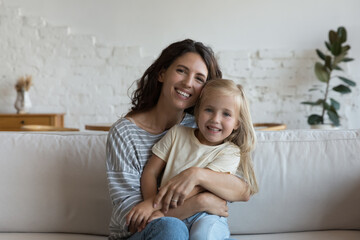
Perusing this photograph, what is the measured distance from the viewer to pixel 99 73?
5160 millimetres

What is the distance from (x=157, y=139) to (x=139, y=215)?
356 millimetres

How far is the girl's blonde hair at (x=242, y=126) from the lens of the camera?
1569 mm

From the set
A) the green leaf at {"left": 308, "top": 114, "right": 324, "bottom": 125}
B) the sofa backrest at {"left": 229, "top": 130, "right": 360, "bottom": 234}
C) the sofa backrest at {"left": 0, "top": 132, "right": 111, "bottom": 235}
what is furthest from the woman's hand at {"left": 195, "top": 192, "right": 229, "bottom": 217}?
the green leaf at {"left": 308, "top": 114, "right": 324, "bottom": 125}

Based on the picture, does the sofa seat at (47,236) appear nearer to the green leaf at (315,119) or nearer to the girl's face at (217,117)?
the girl's face at (217,117)

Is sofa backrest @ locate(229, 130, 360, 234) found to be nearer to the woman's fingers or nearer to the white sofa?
the white sofa

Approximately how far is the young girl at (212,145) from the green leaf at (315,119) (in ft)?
11.3

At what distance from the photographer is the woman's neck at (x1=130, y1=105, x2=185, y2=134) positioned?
66.4 inches

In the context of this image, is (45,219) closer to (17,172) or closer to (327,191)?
(17,172)

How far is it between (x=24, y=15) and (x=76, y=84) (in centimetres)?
106

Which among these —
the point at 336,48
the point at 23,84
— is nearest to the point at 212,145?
the point at 336,48

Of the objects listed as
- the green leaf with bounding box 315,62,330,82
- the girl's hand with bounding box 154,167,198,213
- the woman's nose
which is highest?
the woman's nose

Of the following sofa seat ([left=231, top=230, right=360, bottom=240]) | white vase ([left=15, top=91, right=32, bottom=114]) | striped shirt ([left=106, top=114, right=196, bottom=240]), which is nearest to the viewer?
striped shirt ([left=106, top=114, right=196, bottom=240])

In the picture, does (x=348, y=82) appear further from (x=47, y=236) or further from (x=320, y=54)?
(x=47, y=236)

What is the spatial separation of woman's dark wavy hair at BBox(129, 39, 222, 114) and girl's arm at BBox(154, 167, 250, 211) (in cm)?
40
